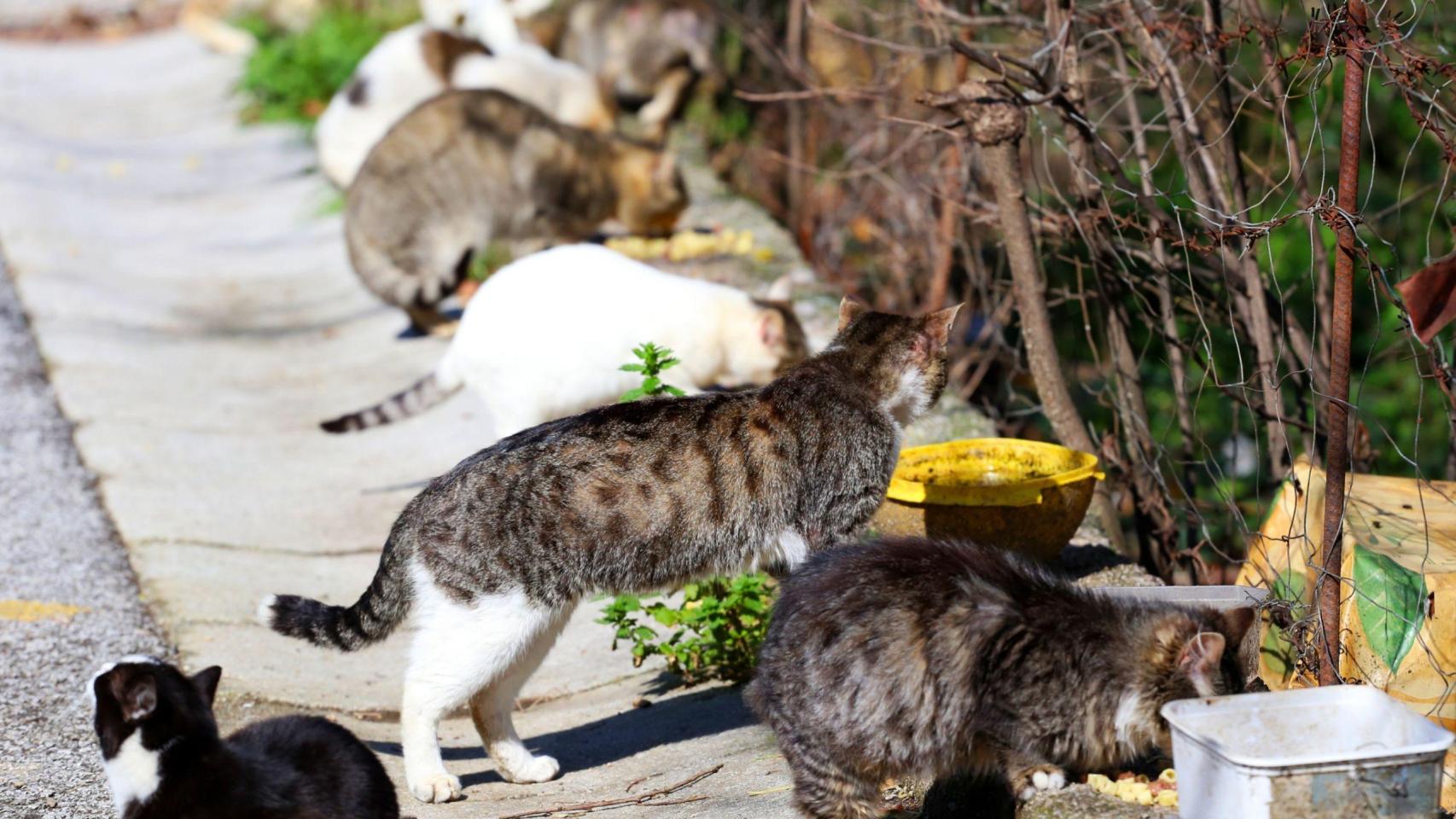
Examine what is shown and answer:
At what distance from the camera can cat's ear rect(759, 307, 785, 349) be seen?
261 inches

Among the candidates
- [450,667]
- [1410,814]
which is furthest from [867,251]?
[1410,814]

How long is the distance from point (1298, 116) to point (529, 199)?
17.4 ft

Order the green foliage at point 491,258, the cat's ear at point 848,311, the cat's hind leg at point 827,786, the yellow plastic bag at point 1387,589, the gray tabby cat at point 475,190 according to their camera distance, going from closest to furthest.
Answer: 1. the cat's hind leg at point 827,786
2. the yellow plastic bag at point 1387,589
3. the cat's ear at point 848,311
4. the gray tabby cat at point 475,190
5. the green foliage at point 491,258

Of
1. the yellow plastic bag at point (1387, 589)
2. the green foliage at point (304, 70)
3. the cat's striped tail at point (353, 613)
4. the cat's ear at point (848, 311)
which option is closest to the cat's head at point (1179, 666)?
the yellow plastic bag at point (1387, 589)

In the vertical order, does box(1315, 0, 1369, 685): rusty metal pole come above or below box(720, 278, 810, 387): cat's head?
above

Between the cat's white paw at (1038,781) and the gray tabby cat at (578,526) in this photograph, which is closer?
the cat's white paw at (1038,781)

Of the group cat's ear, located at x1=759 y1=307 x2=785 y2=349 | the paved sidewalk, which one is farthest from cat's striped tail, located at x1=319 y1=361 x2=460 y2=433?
cat's ear, located at x1=759 y1=307 x2=785 y2=349

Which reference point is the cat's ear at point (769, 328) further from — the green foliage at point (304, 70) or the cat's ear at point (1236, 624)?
the green foliage at point (304, 70)

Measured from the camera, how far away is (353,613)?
427 cm

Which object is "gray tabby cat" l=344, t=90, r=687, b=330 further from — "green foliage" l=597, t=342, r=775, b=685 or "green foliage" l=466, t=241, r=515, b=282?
"green foliage" l=597, t=342, r=775, b=685

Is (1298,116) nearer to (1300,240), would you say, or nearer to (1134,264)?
(1300,240)

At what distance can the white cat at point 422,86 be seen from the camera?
1197 centimetres

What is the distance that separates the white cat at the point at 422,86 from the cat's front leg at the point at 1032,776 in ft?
30.2

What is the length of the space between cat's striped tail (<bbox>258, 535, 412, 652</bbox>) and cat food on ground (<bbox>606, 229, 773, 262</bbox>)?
5.12 metres
